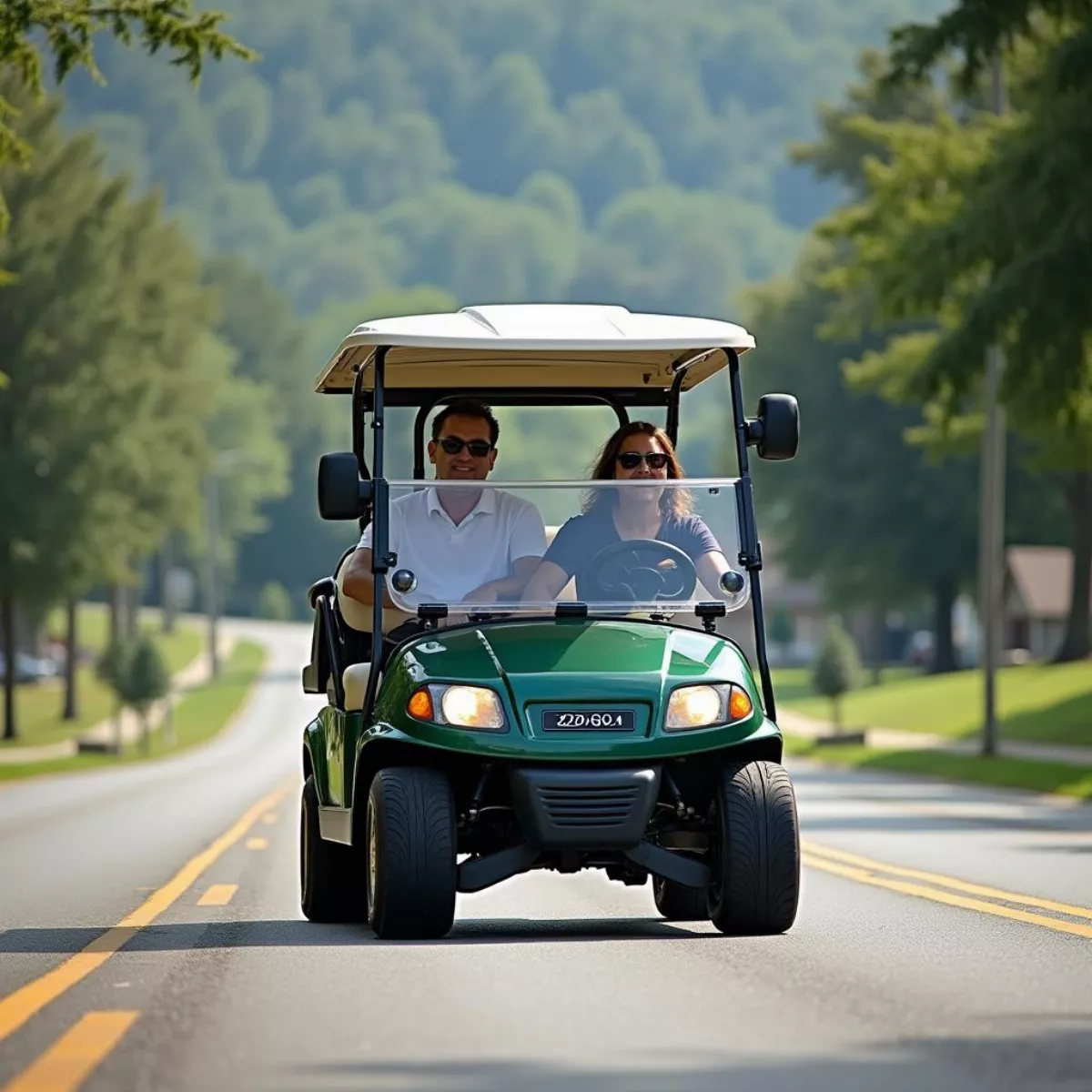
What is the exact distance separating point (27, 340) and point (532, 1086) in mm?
57407

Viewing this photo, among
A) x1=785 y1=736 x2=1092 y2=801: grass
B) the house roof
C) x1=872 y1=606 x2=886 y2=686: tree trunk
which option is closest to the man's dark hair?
x1=785 y1=736 x2=1092 y2=801: grass

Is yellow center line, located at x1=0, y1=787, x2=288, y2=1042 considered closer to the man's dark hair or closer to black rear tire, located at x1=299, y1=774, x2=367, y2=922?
black rear tire, located at x1=299, y1=774, x2=367, y2=922

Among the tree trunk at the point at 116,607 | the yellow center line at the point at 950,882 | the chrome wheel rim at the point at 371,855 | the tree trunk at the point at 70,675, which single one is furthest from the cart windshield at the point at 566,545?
the tree trunk at the point at 116,607

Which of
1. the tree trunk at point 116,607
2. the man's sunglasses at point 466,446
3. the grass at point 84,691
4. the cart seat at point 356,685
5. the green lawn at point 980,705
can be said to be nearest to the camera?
the cart seat at point 356,685

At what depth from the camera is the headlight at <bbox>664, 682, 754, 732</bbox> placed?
→ 11133 mm

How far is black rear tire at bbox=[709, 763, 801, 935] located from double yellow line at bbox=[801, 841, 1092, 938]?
4.61 feet

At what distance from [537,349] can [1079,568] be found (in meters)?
56.0

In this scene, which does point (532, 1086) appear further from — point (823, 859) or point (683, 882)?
point (823, 859)

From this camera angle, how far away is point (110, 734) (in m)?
66.7

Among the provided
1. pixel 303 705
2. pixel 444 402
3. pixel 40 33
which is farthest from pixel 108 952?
pixel 303 705

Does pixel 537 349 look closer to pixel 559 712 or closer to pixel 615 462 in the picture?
pixel 615 462

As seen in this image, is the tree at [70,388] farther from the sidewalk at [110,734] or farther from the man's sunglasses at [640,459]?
the man's sunglasses at [640,459]

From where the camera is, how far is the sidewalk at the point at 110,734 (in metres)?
56.0

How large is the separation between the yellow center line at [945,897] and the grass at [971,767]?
13.8m
